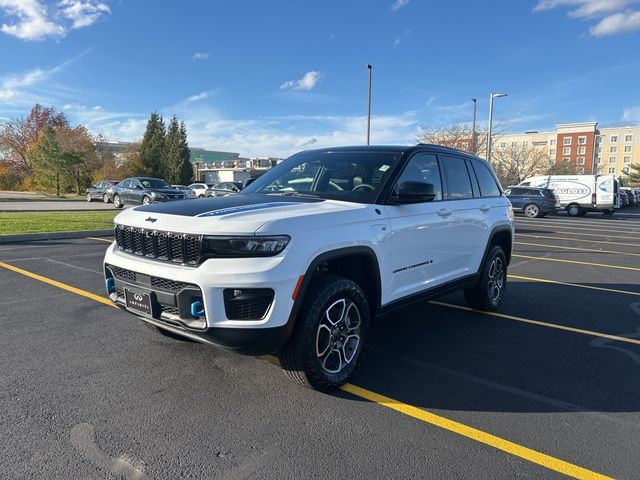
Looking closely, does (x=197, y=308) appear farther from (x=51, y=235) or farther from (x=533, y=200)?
(x=533, y=200)

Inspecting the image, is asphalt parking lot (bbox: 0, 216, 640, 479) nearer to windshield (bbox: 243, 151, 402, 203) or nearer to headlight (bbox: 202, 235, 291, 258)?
headlight (bbox: 202, 235, 291, 258)

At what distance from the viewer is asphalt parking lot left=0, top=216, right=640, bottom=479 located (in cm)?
260

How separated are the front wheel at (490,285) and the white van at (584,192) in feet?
82.9

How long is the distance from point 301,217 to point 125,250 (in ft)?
4.98

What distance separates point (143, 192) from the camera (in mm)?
22734

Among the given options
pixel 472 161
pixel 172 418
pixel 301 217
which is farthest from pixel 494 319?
pixel 172 418

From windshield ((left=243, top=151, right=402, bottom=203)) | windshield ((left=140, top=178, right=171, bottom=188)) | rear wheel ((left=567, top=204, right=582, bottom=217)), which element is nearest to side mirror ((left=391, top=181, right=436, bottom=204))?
windshield ((left=243, top=151, right=402, bottom=203))

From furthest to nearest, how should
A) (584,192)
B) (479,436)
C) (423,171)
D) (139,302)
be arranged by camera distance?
(584,192), (423,171), (139,302), (479,436)

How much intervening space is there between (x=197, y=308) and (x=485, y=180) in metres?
4.12

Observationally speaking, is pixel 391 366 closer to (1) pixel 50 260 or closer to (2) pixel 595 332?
(2) pixel 595 332

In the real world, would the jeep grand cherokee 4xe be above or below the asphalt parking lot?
above

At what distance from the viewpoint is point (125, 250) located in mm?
3693

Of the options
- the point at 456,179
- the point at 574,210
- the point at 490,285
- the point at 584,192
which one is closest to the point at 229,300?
the point at 456,179

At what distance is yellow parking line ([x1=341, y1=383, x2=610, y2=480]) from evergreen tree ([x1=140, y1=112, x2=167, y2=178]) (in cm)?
5778
